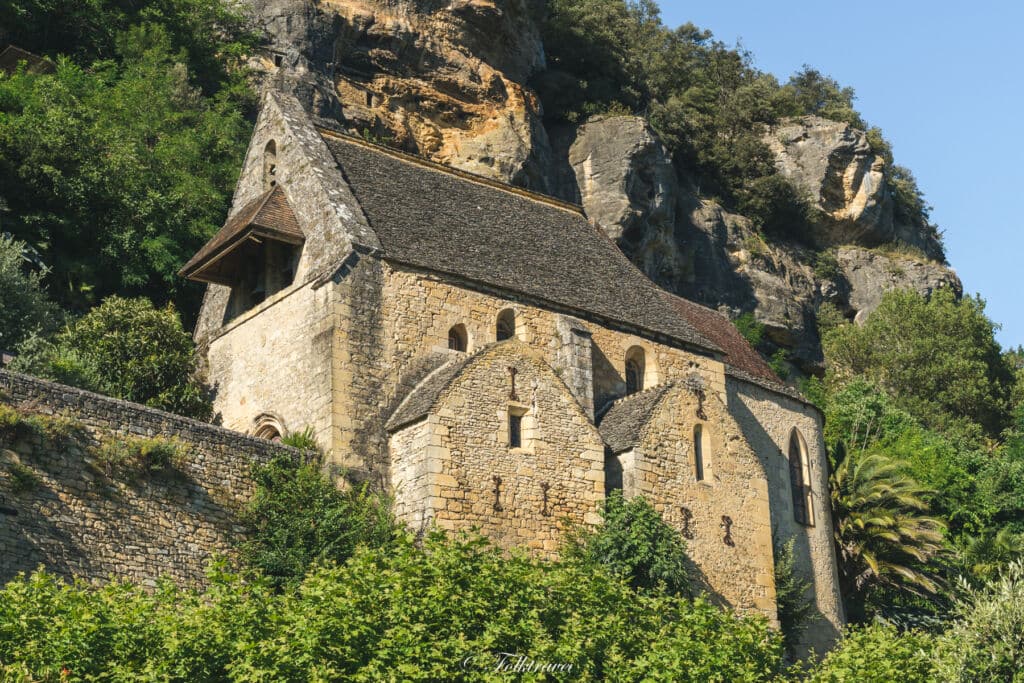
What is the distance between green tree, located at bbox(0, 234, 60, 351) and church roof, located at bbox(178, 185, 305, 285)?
2825 millimetres

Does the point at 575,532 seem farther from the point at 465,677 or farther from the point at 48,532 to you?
the point at 48,532

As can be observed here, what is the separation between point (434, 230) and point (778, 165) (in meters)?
30.7

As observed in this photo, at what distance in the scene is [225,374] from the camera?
91.5ft

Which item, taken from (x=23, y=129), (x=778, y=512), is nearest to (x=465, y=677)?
(x=778, y=512)

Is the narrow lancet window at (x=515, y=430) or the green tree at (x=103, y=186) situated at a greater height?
the green tree at (x=103, y=186)

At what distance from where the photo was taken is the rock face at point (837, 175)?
181 ft

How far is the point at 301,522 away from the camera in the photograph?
21.7m

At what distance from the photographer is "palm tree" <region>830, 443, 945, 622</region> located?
32156mm

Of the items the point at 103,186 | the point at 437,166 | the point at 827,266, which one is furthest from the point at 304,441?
the point at 827,266

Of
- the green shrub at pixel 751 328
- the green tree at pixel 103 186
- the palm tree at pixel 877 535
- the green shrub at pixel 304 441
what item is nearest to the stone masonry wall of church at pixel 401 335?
the green shrub at pixel 304 441

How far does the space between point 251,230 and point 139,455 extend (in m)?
7.08

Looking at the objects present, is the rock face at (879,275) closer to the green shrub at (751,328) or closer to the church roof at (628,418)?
the green shrub at (751,328)

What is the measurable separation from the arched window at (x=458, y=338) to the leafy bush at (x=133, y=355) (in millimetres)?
5169

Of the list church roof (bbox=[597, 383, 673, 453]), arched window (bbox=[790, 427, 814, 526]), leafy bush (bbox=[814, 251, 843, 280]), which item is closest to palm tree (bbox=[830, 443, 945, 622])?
arched window (bbox=[790, 427, 814, 526])
